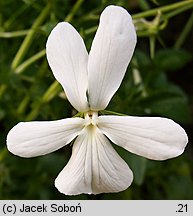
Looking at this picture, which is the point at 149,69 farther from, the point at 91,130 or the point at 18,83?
the point at 91,130

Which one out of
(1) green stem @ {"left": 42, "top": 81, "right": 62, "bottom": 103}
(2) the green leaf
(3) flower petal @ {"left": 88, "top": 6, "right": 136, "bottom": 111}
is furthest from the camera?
(2) the green leaf

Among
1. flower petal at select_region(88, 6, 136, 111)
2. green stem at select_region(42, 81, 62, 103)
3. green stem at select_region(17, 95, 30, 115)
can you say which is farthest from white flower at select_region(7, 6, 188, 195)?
green stem at select_region(17, 95, 30, 115)

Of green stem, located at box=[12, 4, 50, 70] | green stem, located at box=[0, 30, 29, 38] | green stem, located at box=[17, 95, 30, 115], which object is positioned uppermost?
green stem, located at box=[0, 30, 29, 38]

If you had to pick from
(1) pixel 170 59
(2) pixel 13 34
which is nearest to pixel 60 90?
(2) pixel 13 34

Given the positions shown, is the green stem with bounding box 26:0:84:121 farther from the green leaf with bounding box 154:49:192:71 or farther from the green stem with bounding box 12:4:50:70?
the green leaf with bounding box 154:49:192:71

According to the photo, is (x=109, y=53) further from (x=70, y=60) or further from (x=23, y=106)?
(x=23, y=106)

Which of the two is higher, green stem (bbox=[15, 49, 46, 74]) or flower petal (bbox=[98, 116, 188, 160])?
green stem (bbox=[15, 49, 46, 74])
